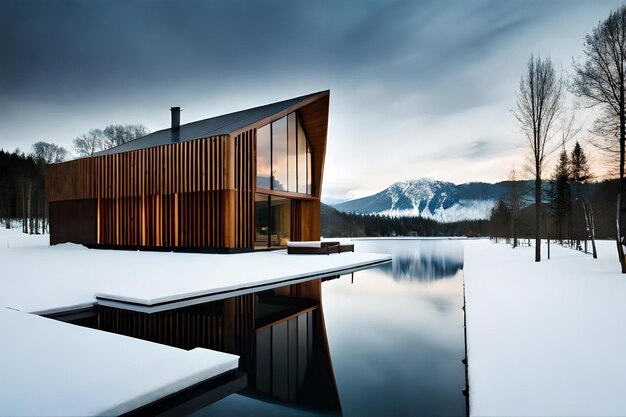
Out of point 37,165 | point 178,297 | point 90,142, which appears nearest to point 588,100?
point 178,297

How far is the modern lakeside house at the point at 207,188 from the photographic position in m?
16.0

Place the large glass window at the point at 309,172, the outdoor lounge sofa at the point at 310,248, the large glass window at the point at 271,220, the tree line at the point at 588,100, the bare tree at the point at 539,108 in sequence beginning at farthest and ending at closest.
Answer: the large glass window at the point at 309,172 < the large glass window at the point at 271,220 < the outdoor lounge sofa at the point at 310,248 < the bare tree at the point at 539,108 < the tree line at the point at 588,100

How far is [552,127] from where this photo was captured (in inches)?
585

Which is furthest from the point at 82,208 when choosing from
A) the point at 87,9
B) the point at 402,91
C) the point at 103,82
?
the point at 402,91

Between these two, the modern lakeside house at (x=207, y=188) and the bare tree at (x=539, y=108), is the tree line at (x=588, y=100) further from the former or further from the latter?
the modern lakeside house at (x=207, y=188)

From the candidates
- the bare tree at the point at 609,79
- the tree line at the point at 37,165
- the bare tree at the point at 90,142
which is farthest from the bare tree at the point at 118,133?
the bare tree at the point at 609,79

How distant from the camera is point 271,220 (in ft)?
63.7

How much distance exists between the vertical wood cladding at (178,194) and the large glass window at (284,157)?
1118 mm

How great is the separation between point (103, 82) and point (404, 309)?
2386 centimetres

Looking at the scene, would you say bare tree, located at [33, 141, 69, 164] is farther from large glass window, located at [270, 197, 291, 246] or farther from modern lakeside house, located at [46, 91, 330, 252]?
large glass window, located at [270, 197, 291, 246]

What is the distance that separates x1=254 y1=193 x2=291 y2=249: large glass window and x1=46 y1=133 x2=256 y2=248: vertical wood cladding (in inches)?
56.6

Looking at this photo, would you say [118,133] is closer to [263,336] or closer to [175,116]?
[175,116]

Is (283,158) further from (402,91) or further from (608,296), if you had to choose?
(608,296)

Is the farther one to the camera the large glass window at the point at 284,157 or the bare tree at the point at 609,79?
the large glass window at the point at 284,157
